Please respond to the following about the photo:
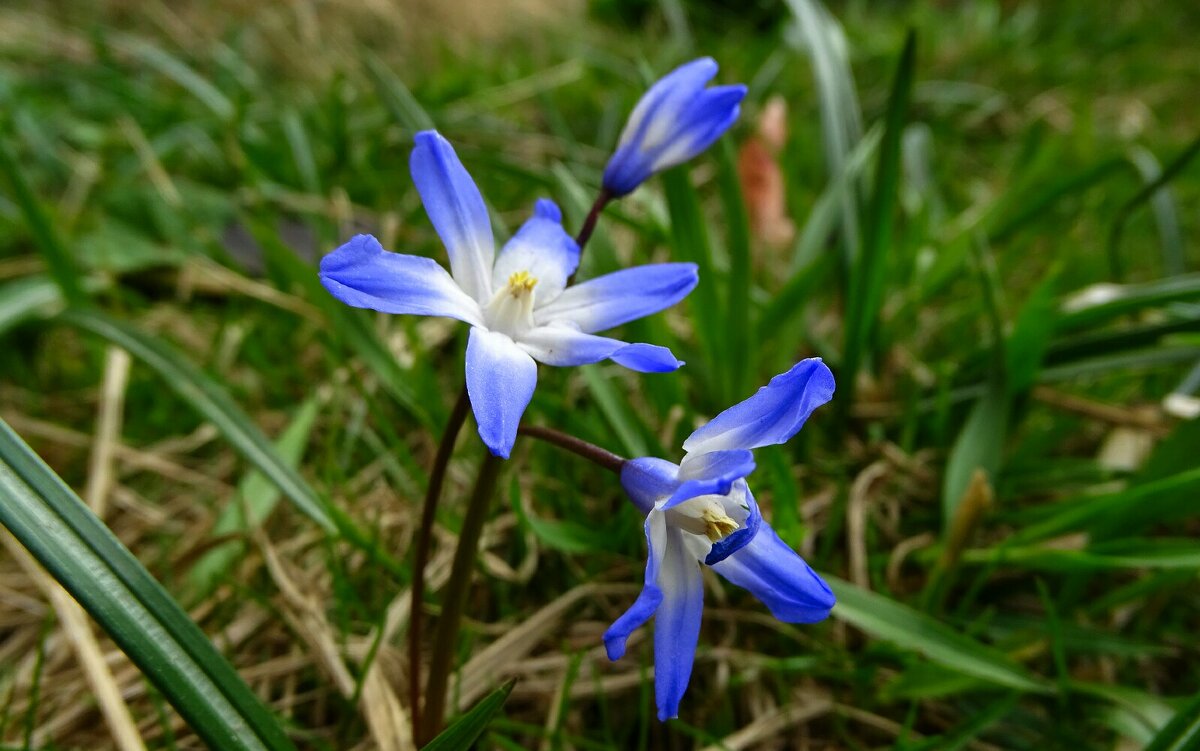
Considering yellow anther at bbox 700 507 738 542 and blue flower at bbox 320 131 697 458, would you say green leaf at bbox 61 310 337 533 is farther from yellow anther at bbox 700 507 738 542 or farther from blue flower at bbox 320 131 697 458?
yellow anther at bbox 700 507 738 542

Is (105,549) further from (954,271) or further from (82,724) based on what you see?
(954,271)

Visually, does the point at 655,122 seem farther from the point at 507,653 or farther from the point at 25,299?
the point at 25,299

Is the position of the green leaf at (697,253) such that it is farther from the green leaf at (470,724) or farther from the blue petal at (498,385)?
the green leaf at (470,724)

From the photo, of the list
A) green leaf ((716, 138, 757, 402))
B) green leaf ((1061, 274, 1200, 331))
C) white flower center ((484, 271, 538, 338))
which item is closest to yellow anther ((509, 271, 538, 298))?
white flower center ((484, 271, 538, 338))

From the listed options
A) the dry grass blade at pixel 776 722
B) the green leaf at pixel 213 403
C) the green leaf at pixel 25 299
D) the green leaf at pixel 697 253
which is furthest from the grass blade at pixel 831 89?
the green leaf at pixel 25 299

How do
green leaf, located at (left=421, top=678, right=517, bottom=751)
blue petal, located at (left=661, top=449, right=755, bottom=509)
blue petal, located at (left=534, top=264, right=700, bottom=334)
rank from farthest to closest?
blue petal, located at (left=534, top=264, right=700, bottom=334)
green leaf, located at (left=421, top=678, right=517, bottom=751)
blue petal, located at (left=661, top=449, right=755, bottom=509)

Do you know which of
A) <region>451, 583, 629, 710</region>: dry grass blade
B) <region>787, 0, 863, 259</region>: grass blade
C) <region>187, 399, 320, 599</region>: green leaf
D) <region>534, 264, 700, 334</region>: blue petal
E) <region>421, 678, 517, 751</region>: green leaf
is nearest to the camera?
<region>421, 678, 517, 751</region>: green leaf
